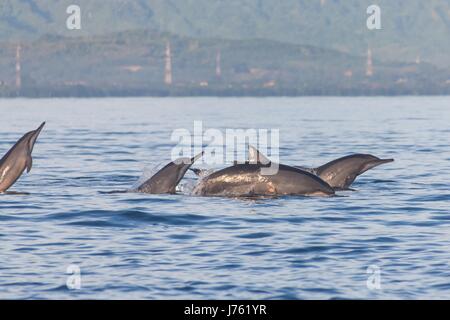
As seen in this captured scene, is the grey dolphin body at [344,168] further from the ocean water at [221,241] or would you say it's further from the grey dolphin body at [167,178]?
the grey dolphin body at [167,178]

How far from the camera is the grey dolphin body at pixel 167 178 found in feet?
84.5

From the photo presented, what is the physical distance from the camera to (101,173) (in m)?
32.0

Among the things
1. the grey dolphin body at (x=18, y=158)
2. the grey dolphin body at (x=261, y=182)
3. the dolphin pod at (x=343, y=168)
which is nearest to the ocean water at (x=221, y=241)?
the grey dolphin body at (x=261, y=182)

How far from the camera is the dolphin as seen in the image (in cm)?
2514

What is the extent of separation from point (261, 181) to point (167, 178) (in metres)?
2.25

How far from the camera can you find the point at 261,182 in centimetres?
2519

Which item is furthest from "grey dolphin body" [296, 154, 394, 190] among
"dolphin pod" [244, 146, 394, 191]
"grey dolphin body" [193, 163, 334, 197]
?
"grey dolphin body" [193, 163, 334, 197]

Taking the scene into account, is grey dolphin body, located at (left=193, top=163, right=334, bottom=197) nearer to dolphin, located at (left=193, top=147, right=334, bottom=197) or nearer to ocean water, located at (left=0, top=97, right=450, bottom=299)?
dolphin, located at (left=193, top=147, right=334, bottom=197)

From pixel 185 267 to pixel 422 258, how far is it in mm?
3732

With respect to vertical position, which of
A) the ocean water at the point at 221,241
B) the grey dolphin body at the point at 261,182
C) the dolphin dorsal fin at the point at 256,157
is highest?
the dolphin dorsal fin at the point at 256,157

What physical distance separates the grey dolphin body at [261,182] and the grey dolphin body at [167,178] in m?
0.69

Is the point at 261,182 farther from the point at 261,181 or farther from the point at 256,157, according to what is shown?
the point at 256,157

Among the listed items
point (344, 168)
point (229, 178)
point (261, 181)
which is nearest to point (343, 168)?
point (344, 168)
